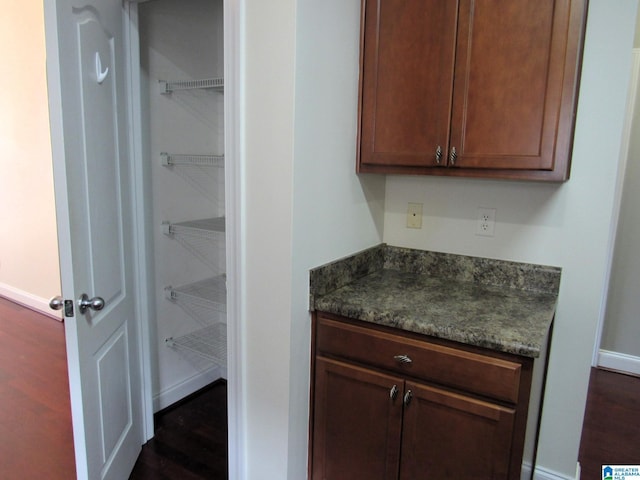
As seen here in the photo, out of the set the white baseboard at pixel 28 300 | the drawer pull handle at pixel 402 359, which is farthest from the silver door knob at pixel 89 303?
the white baseboard at pixel 28 300

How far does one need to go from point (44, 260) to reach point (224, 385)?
2.35 metres

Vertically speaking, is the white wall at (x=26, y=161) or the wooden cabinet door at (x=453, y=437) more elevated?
the white wall at (x=26, y=161)

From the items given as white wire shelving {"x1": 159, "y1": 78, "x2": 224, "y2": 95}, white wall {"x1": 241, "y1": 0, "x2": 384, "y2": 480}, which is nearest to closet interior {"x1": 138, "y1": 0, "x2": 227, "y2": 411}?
white wire shelving {"x1": 159, "y1": 78, "x2": 224, "y2": 95}

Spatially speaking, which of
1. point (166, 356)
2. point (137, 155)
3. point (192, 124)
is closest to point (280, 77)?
point (137, 155)

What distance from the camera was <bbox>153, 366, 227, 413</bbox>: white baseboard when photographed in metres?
2.38

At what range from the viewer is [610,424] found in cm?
234

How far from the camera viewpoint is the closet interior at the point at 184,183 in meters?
2.18

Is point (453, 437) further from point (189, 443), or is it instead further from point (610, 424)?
point (610, 424)

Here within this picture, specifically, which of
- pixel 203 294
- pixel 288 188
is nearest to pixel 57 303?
pixel 288 188

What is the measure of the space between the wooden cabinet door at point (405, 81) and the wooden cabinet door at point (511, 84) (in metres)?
0.05

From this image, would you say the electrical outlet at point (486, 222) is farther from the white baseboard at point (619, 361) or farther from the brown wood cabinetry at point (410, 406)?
the white baseboard at point (619, 361)

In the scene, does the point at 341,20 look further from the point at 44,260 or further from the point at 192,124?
the point at 44,260

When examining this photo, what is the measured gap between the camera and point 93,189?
1517mm
